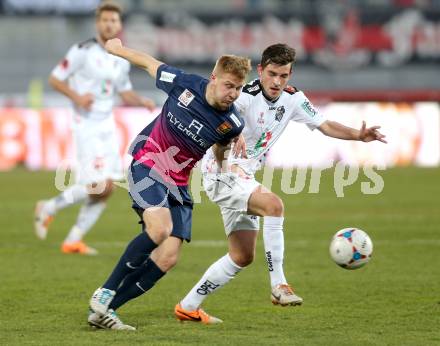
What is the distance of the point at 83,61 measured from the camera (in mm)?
12312

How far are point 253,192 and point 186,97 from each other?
919 mm

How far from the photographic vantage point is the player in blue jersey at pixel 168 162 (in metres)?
7.26

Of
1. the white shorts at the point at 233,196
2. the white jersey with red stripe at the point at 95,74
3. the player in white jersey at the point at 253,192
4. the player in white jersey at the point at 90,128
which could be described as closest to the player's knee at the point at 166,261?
the player in white jersey at the point at 253,192

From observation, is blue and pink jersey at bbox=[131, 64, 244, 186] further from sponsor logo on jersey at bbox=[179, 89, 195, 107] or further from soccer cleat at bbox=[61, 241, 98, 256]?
soccer cleat at bbox=[61, 241, 98, 256]

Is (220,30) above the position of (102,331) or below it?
above

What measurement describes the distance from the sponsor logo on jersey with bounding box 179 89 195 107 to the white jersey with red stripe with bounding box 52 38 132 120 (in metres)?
4.83

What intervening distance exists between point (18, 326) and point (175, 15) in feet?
88.6

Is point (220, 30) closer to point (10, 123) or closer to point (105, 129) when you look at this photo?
point (10, 123)

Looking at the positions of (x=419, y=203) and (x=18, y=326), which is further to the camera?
(x=419, y=203)

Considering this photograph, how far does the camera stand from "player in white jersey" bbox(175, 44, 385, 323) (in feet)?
25.7

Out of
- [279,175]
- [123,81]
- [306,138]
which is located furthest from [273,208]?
[306,138]

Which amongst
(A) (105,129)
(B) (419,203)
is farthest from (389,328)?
(B) (419,203)

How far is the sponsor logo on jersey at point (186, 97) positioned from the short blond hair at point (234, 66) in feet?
1.25

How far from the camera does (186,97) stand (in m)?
7.59
